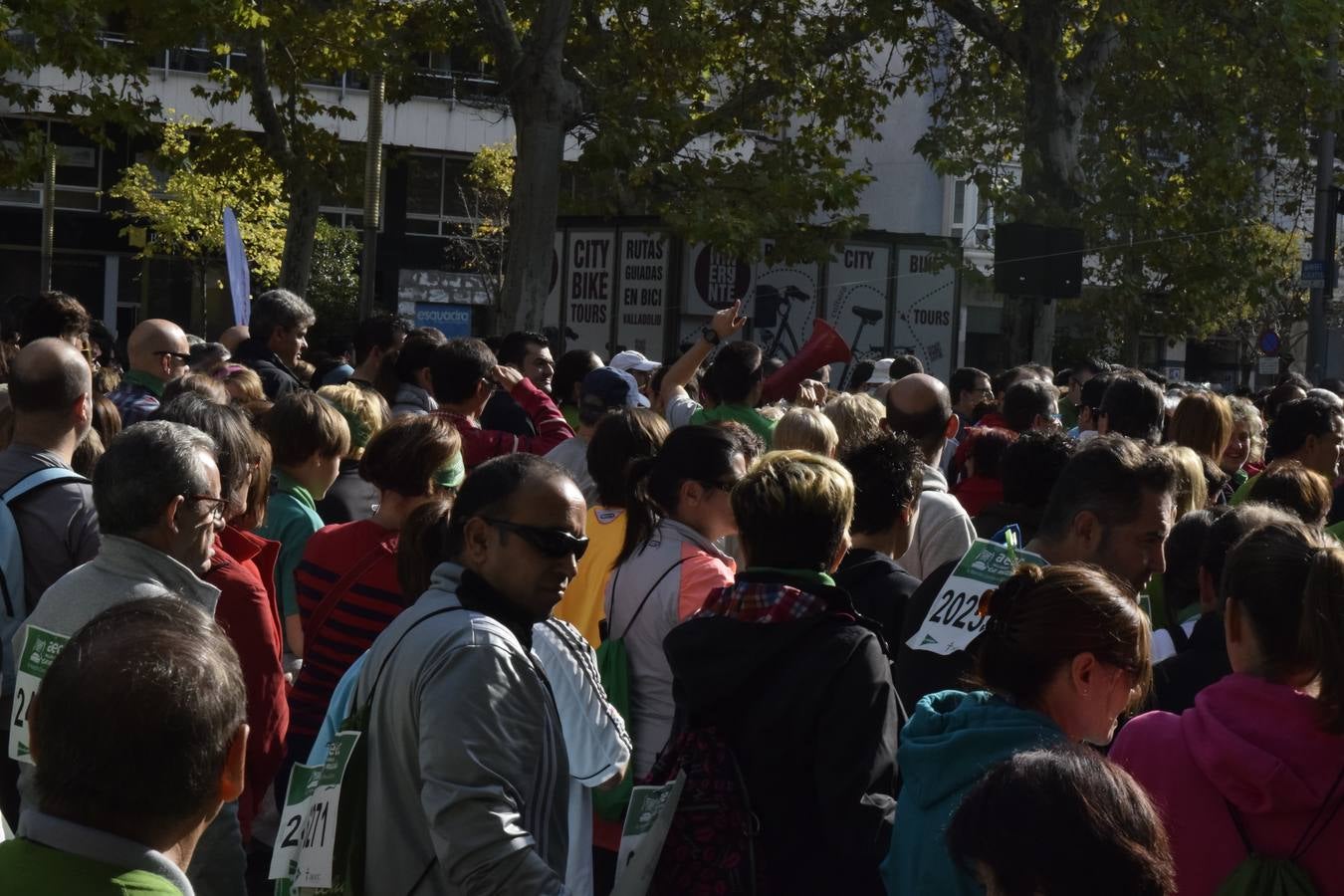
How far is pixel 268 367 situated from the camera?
8.55 m

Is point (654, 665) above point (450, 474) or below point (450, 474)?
below

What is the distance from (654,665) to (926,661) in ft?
2.39

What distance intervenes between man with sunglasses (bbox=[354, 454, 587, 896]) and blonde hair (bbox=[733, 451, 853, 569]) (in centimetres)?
47

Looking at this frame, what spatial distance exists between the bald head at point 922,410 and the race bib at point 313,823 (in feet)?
12.3

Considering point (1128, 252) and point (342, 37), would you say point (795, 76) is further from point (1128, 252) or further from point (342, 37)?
point (1128, 252)

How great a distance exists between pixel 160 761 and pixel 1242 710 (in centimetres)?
188

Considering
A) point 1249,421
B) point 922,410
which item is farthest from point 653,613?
point 1249,421

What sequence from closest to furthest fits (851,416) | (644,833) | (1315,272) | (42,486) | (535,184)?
(644,833) < (42,486) < (851,416) < (535,184) < (1315,272)

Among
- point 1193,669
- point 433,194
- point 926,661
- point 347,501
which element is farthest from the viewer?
point 433,194

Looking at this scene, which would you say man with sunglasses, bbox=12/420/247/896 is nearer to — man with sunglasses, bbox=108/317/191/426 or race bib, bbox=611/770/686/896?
race bib, bbox=611/770/686/896

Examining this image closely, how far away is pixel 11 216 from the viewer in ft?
150

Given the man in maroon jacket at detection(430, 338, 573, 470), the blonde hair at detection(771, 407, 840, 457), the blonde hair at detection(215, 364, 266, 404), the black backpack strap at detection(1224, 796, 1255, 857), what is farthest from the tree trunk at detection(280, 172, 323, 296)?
the black backpack strap at detection(1224, 796, 1255, 857)

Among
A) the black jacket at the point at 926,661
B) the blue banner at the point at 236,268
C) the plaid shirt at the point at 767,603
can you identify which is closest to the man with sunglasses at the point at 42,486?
the plaid shirt at the point at 767,603

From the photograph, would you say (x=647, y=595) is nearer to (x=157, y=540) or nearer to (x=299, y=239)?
(x=157, y=540)
